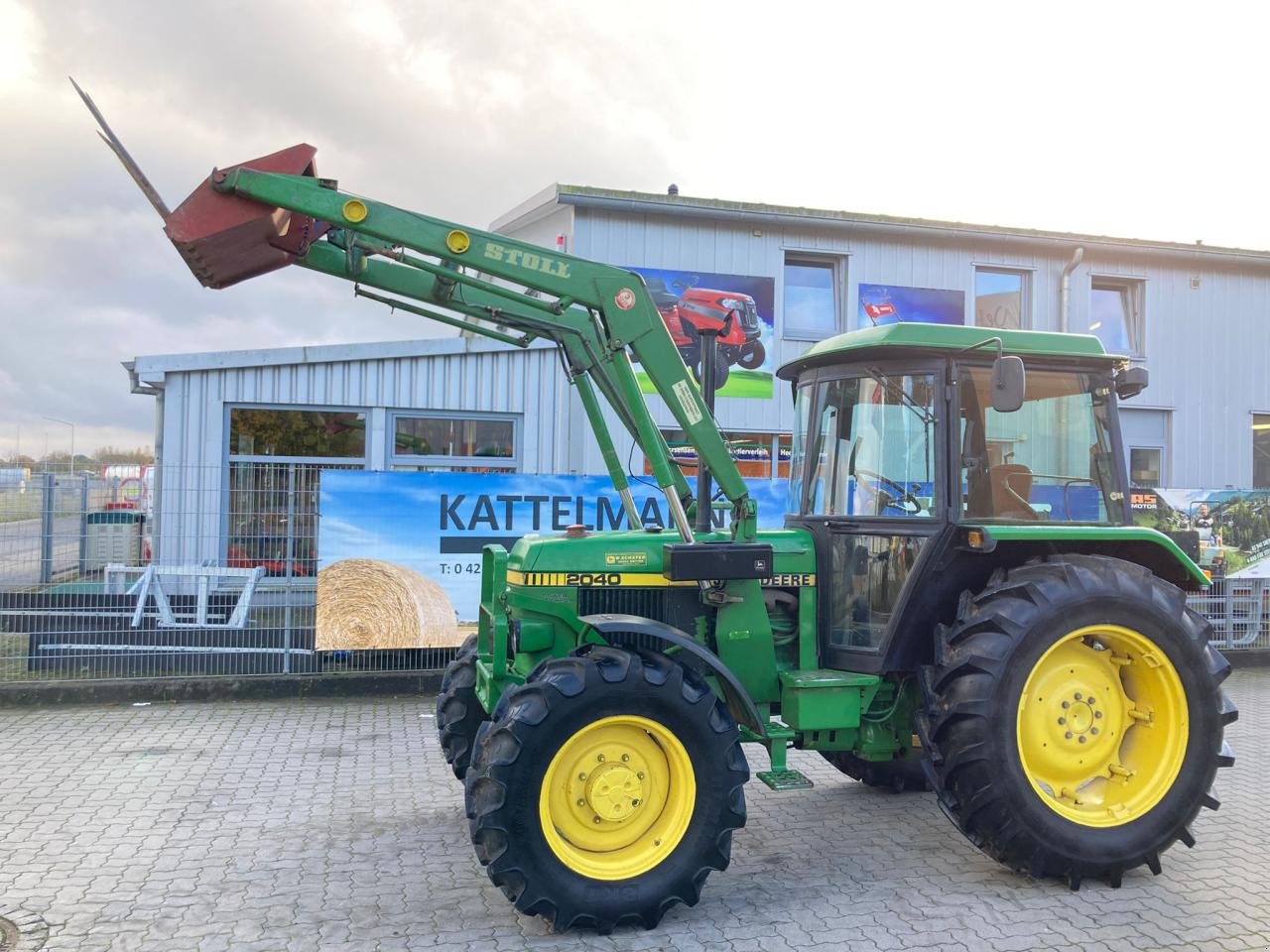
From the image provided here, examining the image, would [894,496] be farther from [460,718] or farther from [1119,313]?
[1119,313]

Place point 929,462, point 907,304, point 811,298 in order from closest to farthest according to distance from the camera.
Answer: point 929,462 → point 811,298 → point 907,304

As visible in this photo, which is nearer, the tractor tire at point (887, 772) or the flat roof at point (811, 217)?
the tractor tire at point (887, 772)

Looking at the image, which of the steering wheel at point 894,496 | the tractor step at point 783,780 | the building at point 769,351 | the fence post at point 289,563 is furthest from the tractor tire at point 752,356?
the tractor step at point 783,780

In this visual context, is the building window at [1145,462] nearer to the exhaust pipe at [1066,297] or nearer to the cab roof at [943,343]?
the exhaust pipe at [1066,297]

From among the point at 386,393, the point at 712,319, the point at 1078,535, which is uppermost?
the point at 712,319

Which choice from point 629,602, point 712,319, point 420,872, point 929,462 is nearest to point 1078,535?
point 929,462

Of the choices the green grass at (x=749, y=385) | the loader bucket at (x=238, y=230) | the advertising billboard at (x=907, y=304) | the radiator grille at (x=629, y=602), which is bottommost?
the radiator grille at (x=629, y=602)

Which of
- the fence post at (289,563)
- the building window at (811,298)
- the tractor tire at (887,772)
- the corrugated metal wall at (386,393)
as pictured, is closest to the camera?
the tractor tire at (887,772)

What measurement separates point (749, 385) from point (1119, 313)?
604cm

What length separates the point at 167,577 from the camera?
8.02 meters

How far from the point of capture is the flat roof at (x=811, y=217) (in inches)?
465

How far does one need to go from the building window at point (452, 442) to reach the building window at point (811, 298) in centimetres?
399

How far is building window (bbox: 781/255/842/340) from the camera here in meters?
13.0

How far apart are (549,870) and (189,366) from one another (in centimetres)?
879
